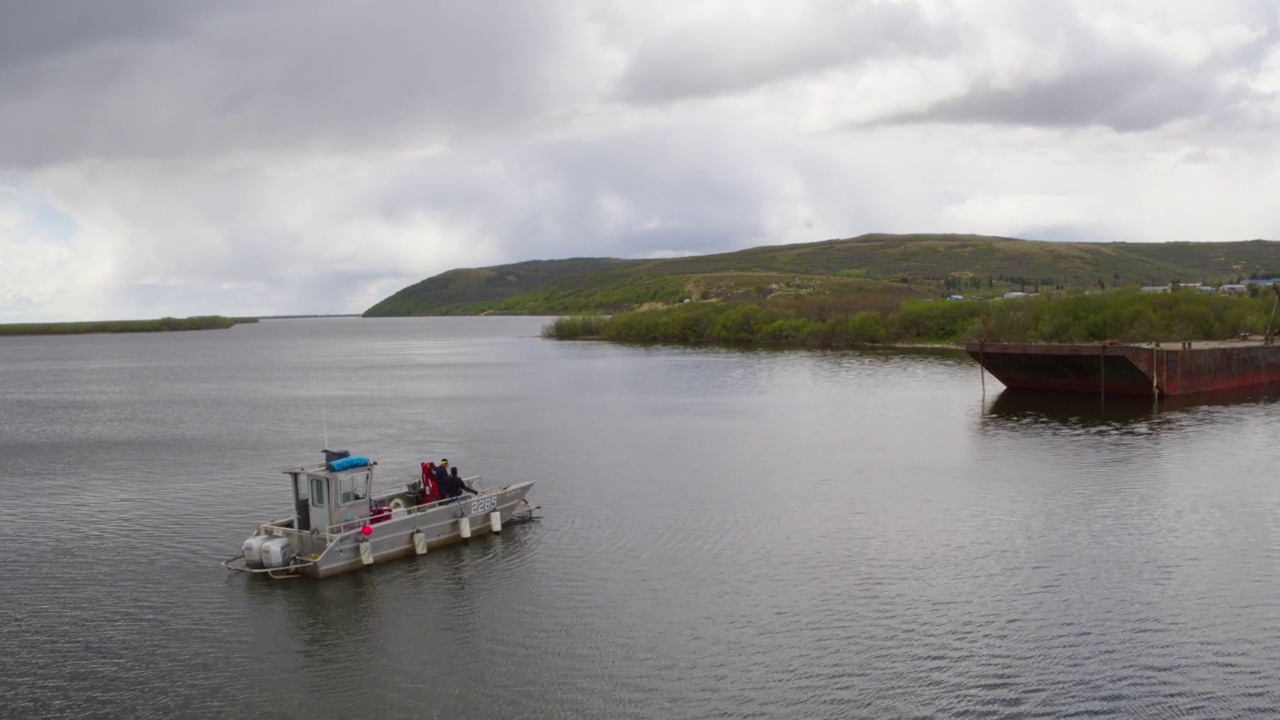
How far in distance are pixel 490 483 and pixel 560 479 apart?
272 centimetres

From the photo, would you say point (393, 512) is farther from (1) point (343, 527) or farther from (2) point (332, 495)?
(2) point (332, 495)

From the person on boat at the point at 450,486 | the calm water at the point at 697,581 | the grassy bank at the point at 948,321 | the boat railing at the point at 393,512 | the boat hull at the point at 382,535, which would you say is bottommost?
the calm water at the point at 697,581

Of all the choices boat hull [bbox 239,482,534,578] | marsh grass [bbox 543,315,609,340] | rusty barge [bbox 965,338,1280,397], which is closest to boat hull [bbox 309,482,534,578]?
boat hull [bbox 239,482,534,578]

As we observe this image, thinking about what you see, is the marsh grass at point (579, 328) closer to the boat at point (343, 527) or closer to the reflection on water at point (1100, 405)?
the reflection on water at point (1100, 405)

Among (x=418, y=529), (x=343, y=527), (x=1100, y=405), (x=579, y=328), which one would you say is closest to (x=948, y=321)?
(x=1100, y=405)

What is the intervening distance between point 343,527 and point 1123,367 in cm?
5249

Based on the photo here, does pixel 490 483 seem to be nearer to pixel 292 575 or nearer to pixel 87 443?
pixel 292 575

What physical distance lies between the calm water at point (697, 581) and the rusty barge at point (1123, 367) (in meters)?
8.01

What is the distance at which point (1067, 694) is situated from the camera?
62.3 ft

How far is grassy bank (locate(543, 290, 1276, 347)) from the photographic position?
95562 mm

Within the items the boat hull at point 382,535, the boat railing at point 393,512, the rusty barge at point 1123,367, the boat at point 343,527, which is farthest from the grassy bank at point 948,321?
the boat at point 343,527

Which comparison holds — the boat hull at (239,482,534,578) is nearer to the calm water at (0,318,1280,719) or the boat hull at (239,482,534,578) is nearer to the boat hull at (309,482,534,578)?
the boat hull at (309,482,534,578)

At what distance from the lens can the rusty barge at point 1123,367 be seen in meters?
63.8

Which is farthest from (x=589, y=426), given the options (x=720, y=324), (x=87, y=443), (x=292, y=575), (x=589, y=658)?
(x=720, y=324)
